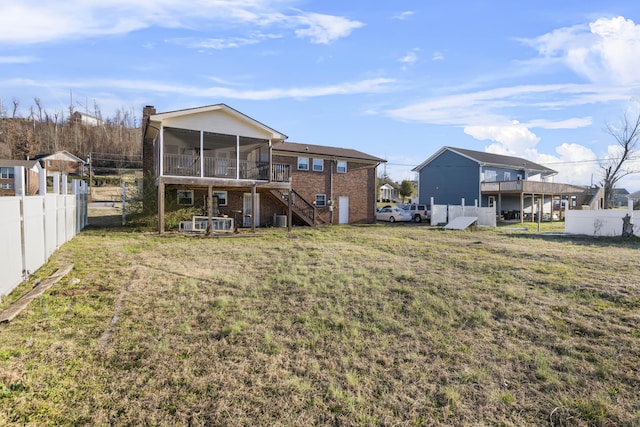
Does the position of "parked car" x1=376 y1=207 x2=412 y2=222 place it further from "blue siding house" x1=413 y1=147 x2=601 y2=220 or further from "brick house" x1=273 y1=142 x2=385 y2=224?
"blue siding house" x1=413 y1=147 x2=601 y2=220

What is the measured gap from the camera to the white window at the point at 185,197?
19.8 meters

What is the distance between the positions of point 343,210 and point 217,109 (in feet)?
36.8

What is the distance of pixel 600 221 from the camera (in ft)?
62.7

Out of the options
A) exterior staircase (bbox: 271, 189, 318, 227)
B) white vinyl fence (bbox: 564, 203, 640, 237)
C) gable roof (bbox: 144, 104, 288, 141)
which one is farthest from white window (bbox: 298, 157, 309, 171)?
white vinyl fence (bbox: 564, 203, 640, 237)

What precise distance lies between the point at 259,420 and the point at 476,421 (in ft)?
6.46

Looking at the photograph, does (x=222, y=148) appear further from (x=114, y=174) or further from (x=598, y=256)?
(x=114, y=174)

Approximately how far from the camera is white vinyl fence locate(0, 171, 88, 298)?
592cm

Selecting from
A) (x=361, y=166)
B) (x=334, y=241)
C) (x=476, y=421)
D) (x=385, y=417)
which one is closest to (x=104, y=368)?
(x=385, y=417)

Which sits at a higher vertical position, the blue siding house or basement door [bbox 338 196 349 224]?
the blue siding house

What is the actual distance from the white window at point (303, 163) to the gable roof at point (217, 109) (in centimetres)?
445

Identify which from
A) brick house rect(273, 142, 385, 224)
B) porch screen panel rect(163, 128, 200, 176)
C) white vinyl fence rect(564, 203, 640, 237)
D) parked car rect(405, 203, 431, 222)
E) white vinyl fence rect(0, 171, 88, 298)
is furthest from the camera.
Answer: parked car rect(405, 203, 431, 222)

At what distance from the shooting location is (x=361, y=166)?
2586cm

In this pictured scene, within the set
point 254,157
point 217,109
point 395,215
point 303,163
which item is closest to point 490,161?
point 395,215

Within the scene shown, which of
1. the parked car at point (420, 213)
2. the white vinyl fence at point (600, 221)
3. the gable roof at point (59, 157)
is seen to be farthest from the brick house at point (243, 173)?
the gable roof at point (59, 157)
